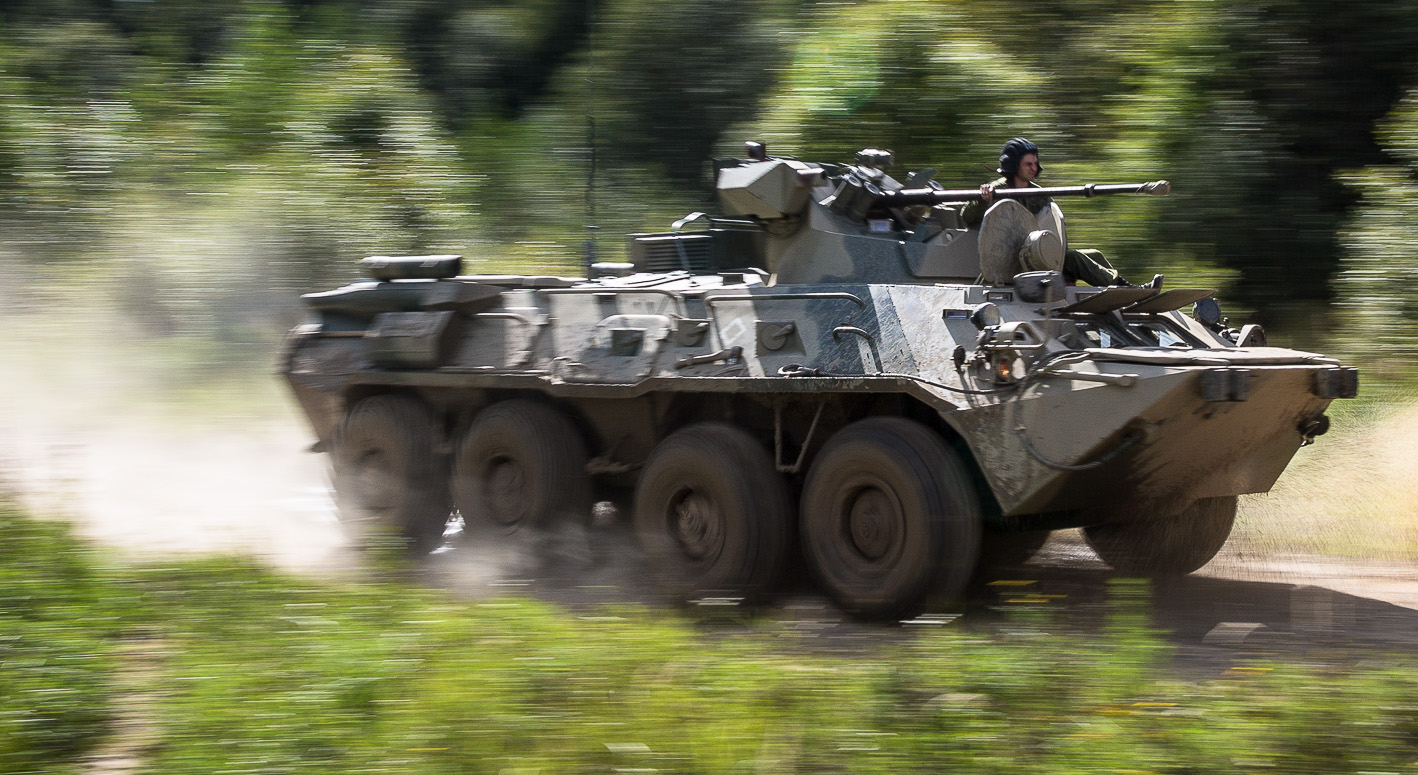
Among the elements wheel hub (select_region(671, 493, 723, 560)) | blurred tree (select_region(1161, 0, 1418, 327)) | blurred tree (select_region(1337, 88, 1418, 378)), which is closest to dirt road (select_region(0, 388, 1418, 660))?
wheel hub (select_region(671, 493, 723, 560))

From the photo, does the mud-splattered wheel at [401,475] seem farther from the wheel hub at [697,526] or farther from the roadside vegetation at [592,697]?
the roadside vegetation at [592,697]

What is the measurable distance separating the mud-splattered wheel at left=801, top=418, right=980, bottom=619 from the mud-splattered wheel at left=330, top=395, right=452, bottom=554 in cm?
315

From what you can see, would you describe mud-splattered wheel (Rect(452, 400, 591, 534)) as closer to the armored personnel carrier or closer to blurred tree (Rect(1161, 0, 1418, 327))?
the armored personnel carrier

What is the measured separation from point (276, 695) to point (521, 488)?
13.5 ft

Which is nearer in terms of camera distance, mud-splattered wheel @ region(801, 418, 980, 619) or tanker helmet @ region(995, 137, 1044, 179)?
mud-splattered wheel @ region(801, 418, 980, 619)

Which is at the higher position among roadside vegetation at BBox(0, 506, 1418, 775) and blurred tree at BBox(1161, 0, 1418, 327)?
blurred tree at BBox(1161, 0, 1418, 327)

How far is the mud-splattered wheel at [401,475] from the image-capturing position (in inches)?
400

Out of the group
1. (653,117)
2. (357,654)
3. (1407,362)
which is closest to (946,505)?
(357,654)

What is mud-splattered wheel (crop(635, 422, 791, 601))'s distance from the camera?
8086 millimetres

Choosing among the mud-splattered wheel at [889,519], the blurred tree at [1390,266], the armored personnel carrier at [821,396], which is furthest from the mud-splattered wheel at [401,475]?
the blurred tree at [1390,266]

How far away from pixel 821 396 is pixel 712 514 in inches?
34.9

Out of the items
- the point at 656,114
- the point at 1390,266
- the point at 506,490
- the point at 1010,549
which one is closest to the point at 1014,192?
the point at 1010,549

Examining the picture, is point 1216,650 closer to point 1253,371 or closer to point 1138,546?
point 1253,371

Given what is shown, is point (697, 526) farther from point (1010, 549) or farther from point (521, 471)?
point (1010, 549)
